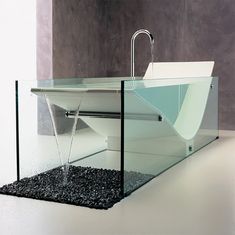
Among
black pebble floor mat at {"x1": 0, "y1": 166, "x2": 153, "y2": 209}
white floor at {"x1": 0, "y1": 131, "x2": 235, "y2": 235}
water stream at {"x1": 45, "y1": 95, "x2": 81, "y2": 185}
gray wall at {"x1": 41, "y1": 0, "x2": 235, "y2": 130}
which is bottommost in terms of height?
white floor at {"x1": 0, "y1": 131, "x2": 235, "y2": 235}

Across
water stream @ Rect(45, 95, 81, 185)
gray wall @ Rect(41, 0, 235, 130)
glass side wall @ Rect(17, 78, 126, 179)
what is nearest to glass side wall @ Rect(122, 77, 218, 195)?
glass side wall @ Rect(17, 78, 126, 179)

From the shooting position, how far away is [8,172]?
3.49m

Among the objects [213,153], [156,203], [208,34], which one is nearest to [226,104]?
[208,34]

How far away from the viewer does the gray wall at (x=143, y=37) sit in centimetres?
570

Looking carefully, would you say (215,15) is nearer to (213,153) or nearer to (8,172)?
(213,153)

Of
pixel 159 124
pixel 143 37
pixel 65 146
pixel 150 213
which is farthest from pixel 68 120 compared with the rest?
pixel 143 37

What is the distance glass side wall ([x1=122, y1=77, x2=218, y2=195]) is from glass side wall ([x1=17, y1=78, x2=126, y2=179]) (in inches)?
8.3

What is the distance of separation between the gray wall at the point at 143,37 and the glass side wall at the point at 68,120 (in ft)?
5.04

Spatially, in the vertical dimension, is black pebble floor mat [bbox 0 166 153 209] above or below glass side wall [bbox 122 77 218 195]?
below

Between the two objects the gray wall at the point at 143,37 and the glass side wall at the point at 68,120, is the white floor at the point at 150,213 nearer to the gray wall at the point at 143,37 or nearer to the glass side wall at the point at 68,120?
the glass side wall at the point at 68,120

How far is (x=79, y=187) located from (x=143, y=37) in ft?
12.9

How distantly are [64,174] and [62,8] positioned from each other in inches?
111

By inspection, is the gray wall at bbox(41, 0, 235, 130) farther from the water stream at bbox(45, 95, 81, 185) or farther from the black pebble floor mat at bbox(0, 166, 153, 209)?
the black pebble floor mat at bbox(0, 166, 153, 209)

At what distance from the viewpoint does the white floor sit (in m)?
2.14
